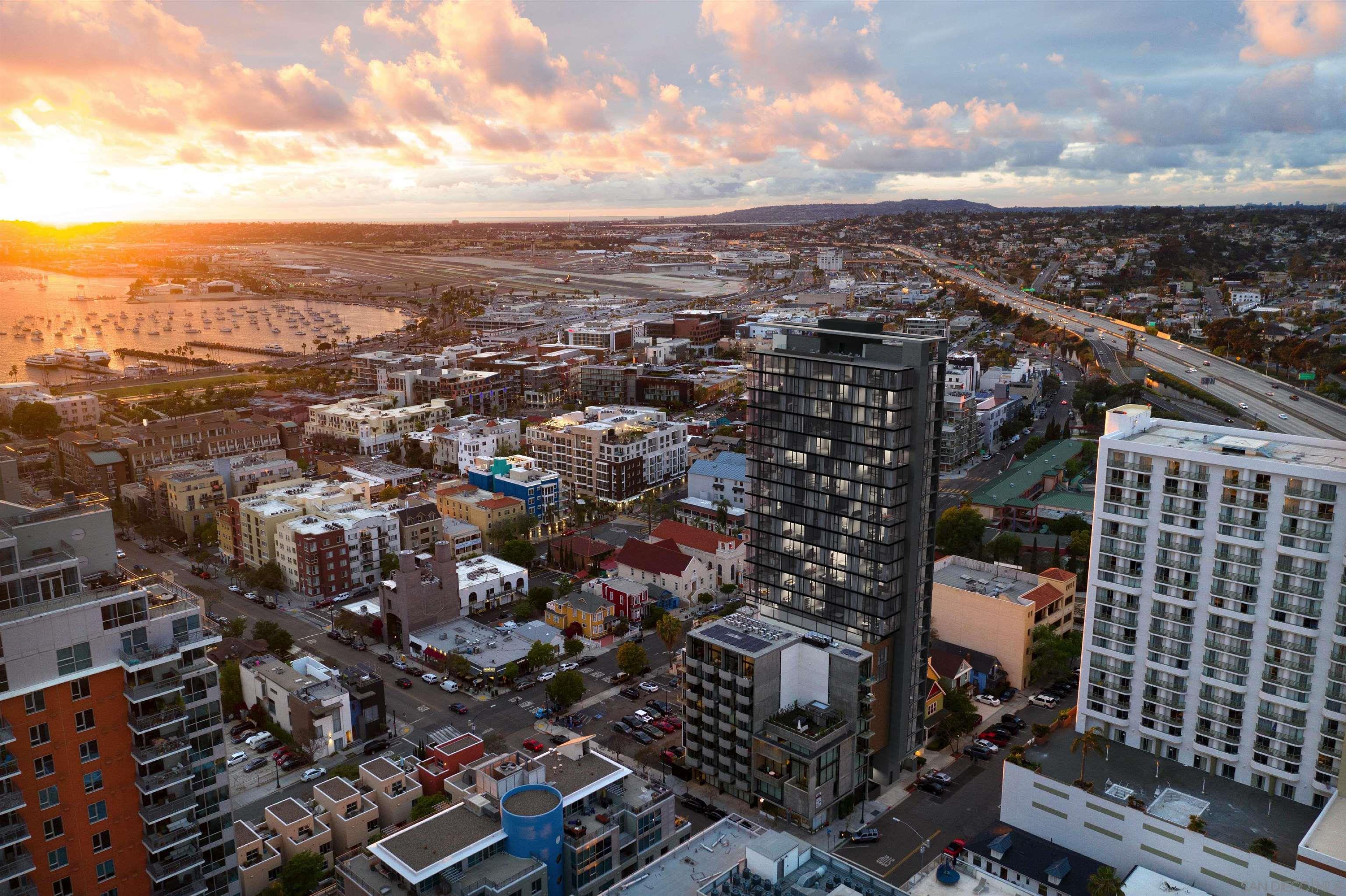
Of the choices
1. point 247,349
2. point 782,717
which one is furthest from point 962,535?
point 247,349

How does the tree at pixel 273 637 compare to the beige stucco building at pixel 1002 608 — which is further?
the tree at pixel 273 637

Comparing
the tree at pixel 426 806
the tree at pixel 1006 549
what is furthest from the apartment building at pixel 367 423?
the tree at pixel 426 806

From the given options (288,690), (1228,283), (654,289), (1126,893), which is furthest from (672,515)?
(654,289)

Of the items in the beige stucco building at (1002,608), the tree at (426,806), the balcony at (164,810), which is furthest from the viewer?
the beige stucco building at (1002,608)

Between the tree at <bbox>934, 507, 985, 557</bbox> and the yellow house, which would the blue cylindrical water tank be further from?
the tree at <bbox>934, 507, 985, 557</bbox>

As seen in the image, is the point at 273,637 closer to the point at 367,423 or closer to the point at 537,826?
the point at 537,826

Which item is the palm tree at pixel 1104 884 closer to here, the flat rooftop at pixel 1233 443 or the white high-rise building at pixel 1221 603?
the white high-rise building at pixel 1221 603

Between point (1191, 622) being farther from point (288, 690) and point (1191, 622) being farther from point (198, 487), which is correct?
point (198, 487)
